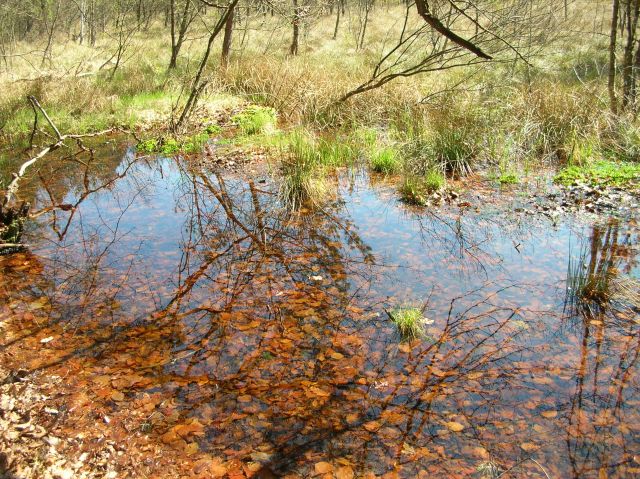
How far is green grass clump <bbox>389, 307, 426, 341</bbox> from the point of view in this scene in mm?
3604

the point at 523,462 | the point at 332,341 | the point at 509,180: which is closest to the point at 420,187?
the point at 509,180

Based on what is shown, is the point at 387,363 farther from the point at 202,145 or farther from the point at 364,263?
the point at 202,145

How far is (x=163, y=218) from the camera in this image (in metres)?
5.97

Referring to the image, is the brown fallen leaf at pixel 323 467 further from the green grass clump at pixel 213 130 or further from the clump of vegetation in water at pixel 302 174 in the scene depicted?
the green grass clump at pixel 213 130

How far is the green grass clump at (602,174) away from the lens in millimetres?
6637

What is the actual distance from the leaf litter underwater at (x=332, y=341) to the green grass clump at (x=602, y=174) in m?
1.20

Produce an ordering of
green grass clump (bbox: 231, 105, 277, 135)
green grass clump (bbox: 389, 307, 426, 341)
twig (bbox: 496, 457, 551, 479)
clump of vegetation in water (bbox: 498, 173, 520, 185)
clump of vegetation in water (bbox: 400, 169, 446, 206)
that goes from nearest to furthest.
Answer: twig (bbox: 496, 457, 551, 479), green grass clump (bbox: 389, 307, 426, 341), clump of vegetation in water (bbox: 400, 169, 446, 206), clump of vegetation in water (bbox: 498, 173, 520, 185), green grass clump (bbox: 231, 105, 277, 135)

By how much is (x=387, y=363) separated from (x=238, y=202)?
3.73 m

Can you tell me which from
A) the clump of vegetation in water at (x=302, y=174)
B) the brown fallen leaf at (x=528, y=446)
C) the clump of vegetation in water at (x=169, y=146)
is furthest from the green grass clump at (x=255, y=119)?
the brown fallen leaf at (x=528, y=446)

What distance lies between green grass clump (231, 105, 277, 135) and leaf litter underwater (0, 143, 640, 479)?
3889 mm

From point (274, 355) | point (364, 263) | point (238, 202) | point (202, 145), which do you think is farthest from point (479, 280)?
point (202, 145)

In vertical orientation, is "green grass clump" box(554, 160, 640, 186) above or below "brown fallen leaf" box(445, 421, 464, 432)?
above

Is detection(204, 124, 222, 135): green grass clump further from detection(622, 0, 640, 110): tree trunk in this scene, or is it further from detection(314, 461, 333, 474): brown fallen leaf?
detection(314, 461, 333, 474): brown fallen leaf

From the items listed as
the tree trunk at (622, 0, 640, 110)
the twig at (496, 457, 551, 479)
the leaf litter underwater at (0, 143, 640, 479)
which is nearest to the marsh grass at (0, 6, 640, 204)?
the tree trunk at (622, 0, 640, 110)
